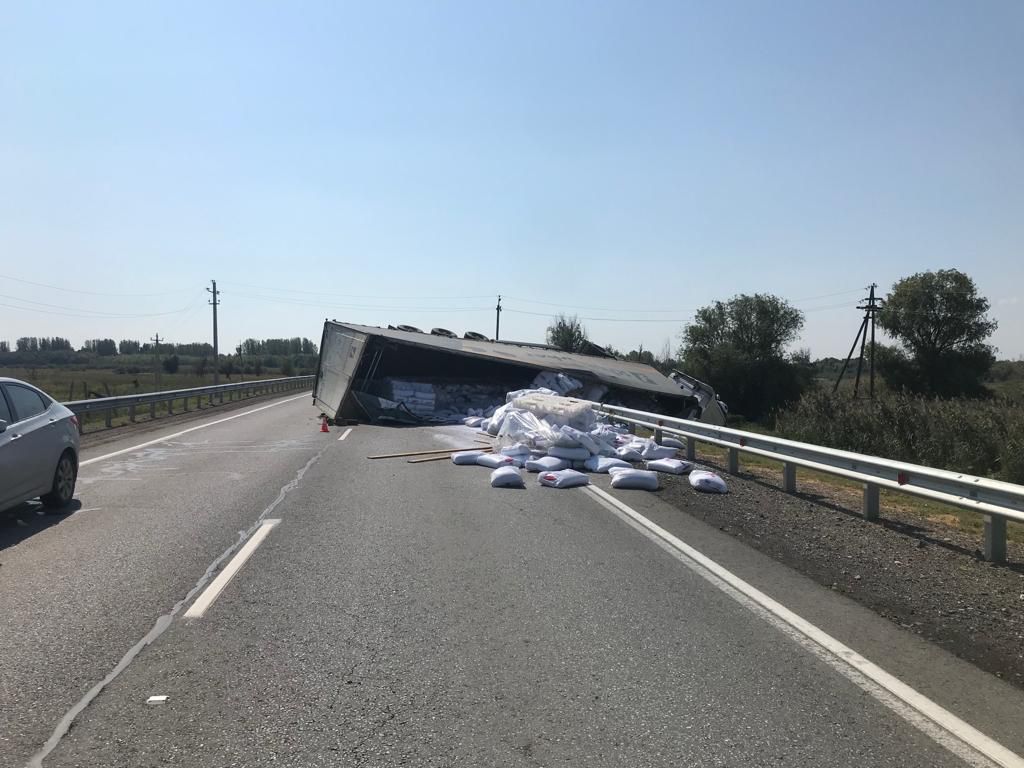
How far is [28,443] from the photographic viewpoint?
29.3 feet

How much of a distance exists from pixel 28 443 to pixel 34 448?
5.6 inches

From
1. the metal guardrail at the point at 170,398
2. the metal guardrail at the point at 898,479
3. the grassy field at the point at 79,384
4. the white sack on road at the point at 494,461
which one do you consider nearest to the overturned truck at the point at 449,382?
the metal guardrail at the point at 170,398

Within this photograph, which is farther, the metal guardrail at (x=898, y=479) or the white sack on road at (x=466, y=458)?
the white sack on road at (x=466, y=458)

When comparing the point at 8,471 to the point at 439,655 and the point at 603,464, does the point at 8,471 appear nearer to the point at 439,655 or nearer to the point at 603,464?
the point at 439,655

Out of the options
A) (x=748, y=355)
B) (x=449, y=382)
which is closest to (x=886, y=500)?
(x=449, y=382)

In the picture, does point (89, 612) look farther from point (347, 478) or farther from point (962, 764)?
point (347, 478)

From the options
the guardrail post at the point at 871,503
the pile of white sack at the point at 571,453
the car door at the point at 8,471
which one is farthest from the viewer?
the pile of white sack at the point at 571,453

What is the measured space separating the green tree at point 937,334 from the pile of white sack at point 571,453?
59.1 metres

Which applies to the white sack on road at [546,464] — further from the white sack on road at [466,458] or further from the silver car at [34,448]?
the silver car at [34,448]

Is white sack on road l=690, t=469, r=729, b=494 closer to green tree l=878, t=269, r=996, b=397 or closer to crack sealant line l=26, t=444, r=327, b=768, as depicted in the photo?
crack sealant line l=26, t=444, r=327, b=768

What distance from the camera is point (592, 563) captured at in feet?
23.9

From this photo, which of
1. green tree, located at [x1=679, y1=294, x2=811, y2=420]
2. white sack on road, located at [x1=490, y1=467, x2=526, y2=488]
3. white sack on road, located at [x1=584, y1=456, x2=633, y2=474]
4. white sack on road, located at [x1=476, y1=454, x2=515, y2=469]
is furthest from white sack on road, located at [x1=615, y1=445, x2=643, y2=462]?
green tree, located at [x1=679, y1=294, x2=811, y2=420]

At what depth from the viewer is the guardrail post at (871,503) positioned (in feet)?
30.9

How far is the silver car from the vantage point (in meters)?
8.45
